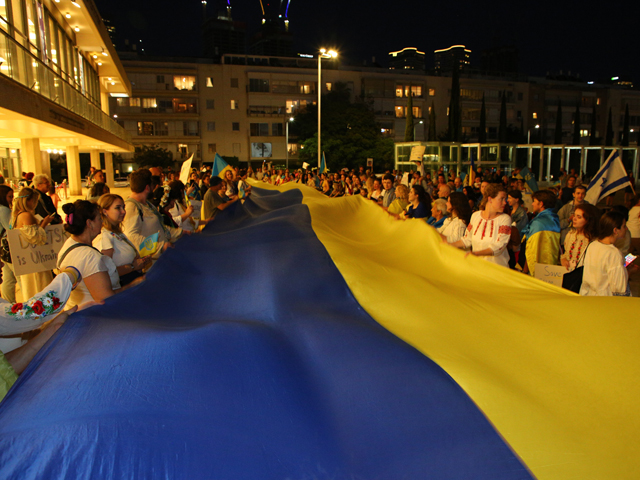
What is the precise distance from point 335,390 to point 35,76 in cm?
1287

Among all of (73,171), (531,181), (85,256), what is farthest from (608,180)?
(73,171)

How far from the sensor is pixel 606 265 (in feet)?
14.9

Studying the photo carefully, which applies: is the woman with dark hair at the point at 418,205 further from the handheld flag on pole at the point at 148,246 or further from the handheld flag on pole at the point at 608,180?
the handheld flag on pole at the point at 148,246

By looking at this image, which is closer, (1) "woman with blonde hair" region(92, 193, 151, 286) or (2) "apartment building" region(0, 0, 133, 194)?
(1) "woman with blonde hair" region(92, 193, 151, 286)

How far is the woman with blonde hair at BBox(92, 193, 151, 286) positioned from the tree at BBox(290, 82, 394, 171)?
41.8 meters

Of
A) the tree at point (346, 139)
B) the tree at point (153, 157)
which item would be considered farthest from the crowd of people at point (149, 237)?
the tree at point (153, 157)

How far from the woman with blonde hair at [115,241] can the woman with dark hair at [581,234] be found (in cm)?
452

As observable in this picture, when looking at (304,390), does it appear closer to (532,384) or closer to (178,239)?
(532,384)

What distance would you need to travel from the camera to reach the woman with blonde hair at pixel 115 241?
4246mm

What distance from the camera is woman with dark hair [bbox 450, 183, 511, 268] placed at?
17.4ft

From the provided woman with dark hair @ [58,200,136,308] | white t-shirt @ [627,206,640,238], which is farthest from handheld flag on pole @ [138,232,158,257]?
white t-shirt @ [627,206,640,238]

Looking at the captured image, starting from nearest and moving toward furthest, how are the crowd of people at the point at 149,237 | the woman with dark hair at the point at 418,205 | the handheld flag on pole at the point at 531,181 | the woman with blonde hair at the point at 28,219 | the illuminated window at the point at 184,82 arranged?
the crowd of people at the point at 149,237 < the woman with blonde hair at the point at 28,219 < the woman with dark hair at the point at 418,205 < the handheld flag on pole at the point at 531,181 < the illuminated window at the point at 184,82

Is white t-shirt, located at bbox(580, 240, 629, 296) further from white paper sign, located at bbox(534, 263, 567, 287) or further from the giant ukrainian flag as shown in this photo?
the giant ukrainian flag

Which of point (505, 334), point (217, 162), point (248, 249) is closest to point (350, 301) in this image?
point (505, 334)
